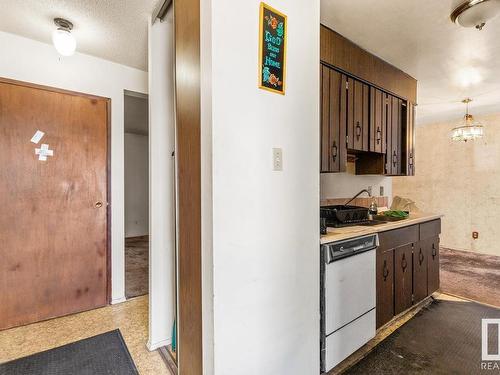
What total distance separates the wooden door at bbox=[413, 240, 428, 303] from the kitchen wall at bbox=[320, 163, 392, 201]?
811 mm

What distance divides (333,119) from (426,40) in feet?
3.59

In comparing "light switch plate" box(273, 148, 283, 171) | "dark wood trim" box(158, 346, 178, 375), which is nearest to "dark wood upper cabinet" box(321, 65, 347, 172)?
"light switch plate" box(273, 148, 283, 171)

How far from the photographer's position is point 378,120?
9.00 feet

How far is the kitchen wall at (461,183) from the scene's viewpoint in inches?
178

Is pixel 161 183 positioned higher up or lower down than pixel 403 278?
higher up

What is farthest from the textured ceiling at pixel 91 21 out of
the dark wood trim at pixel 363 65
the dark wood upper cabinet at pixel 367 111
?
the dark wood upper cabinet at pixel 367 111

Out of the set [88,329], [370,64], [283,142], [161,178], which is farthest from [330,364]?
[370,64]

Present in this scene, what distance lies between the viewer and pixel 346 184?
2.95 metres

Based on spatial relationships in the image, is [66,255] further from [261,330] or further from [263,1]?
[263,1]

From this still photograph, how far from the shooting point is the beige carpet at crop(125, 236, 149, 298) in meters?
3.04

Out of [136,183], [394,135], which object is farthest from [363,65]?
[136,183]

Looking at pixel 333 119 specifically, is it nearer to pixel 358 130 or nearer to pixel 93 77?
pixel 358 130

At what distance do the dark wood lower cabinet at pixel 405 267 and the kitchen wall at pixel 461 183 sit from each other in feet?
8.60

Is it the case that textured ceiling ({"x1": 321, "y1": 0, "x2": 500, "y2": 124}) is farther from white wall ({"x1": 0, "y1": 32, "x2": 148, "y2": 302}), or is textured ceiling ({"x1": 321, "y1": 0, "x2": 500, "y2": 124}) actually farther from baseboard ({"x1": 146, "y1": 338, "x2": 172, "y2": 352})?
baseboard ({"x1": 146, "y1": 338, "x2": 172, "y2": 352})
